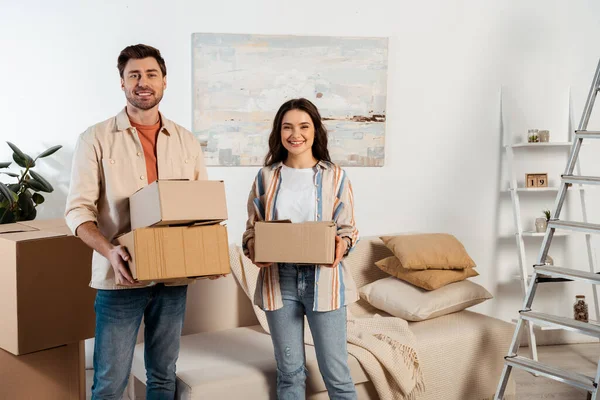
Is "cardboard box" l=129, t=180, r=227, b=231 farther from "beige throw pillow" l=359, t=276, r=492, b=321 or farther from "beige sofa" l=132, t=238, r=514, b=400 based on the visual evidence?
"beige throw pillow" l=359, t=276, r=492, b=321

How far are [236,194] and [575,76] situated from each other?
2232 millimetres

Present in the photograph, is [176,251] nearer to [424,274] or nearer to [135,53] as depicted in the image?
[135,53]

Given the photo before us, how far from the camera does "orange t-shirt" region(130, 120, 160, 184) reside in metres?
2.16

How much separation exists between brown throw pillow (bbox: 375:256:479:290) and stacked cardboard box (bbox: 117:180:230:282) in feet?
4.91

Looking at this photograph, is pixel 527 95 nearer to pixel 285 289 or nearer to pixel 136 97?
pixel 285 289

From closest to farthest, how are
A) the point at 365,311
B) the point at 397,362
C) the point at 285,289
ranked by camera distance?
the point at 285,289 < the point at 397,362 < the point at 365,311

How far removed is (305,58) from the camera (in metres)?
3.73

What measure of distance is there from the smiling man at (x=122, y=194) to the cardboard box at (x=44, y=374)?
0.62 metres

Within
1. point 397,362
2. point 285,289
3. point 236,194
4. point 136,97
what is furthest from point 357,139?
point 136,97

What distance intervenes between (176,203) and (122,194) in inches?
10.8

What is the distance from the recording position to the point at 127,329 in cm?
209

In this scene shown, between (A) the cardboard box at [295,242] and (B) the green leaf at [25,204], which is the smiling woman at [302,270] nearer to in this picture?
(A) the cardboard box at [295,242]

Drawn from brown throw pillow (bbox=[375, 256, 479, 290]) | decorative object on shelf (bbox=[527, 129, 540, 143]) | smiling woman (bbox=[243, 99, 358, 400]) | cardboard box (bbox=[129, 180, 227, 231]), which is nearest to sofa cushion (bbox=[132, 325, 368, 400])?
smiling woman (bbox=[243, 99, 358, 400])

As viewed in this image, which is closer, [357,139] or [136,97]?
[136,97]
